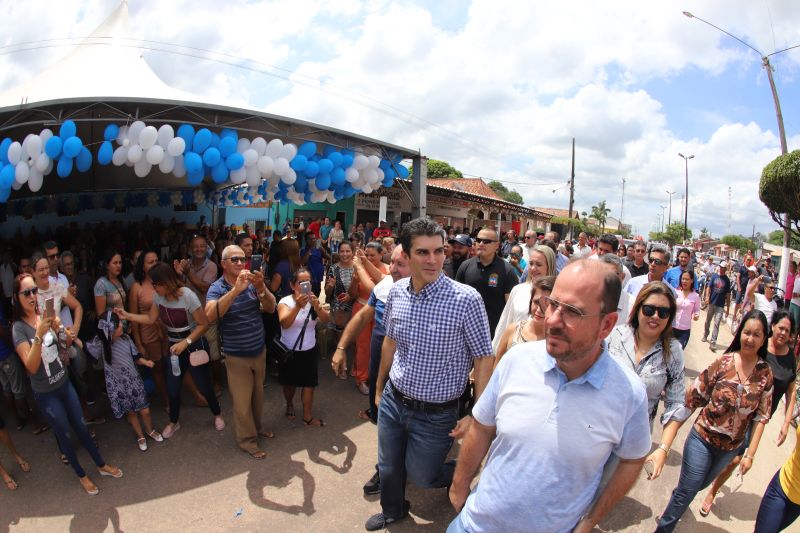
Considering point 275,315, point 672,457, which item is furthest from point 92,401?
point 672,457

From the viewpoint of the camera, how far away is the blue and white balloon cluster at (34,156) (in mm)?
5047

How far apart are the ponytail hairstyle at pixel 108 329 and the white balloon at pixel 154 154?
2.69 metres

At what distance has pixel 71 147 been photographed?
5211mm

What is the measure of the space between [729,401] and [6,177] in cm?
709

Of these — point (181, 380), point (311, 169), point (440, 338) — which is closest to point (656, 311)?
point (440, 338)

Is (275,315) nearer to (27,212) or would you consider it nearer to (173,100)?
(173,100)

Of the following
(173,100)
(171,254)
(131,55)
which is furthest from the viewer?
(131,55)

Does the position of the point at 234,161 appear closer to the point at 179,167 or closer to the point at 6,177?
the point at 179,167

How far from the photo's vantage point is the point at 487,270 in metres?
4.54

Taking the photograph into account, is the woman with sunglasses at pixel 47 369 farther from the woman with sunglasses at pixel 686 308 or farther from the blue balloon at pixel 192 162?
the woman with sunglasses at pixel 686 308

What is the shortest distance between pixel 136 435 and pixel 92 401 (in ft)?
2.66

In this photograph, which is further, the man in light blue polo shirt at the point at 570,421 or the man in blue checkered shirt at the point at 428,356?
the man in blue checkered shirt at the point at 428,356

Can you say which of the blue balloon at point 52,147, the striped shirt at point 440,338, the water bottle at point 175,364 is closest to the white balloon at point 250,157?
the blue balloon at point 52,147

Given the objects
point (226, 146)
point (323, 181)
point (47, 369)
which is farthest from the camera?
point (323, 181)
